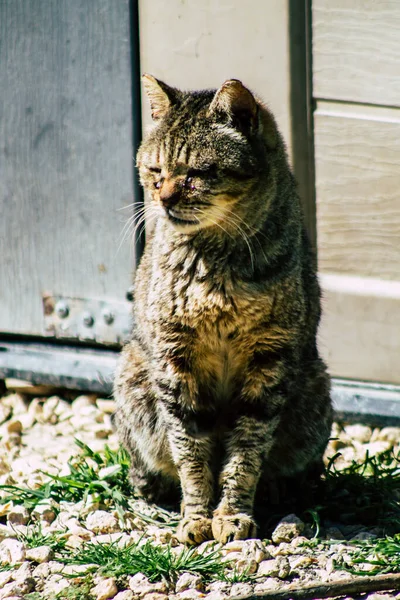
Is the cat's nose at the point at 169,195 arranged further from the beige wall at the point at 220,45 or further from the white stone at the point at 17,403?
the white stone at the point at 17,403

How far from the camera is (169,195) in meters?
3.48

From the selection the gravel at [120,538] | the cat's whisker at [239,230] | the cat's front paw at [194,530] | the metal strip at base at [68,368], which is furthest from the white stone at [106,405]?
the cat's whisker at [239,230]

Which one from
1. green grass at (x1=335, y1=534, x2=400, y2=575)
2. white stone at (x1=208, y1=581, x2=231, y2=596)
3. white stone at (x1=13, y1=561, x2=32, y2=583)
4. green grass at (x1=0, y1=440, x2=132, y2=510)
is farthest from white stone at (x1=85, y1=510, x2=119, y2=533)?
green grass at (x1=335, y1=534, x2=400, y2=575)

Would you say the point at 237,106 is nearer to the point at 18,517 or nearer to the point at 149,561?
the point at 149,561

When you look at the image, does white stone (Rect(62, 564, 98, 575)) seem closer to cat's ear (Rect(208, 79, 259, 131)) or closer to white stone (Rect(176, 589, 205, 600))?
white stone (Rect(176, 589, 205, 600))

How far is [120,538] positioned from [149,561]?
0.25 metres

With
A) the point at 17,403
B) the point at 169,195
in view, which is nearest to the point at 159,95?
the point at 169,195

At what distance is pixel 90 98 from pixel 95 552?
7.85 ft

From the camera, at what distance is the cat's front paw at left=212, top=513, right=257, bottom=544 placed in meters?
3.63

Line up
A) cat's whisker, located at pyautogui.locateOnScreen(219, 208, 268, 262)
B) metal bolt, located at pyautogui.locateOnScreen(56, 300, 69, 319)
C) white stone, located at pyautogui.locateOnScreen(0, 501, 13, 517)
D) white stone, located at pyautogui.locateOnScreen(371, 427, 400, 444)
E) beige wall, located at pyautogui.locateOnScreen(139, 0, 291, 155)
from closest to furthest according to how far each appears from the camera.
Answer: cat's whisker, located at pyautogui.locateOnScreen(219, 208, 268, 262) → white stone, located at pyautogui.locateOnScreen(0, 501, 13, 517) → beige wall, located at pyautogui.locateOnScreen(139, 0, 291, 155) → white stone, located at pyautogui.locateOnScreen(371, 427, 400, 444) → metal bolt, located at pyautogui.locateOnScreen(56, 300, 69, 319)

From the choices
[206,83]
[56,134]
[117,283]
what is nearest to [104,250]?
[117,283]

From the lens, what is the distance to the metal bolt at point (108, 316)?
17.0 ft

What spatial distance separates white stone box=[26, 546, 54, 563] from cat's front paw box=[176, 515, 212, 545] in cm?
48

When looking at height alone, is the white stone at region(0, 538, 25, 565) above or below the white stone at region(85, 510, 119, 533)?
below
